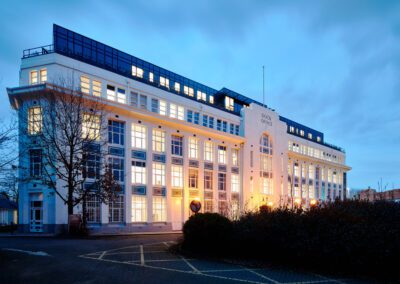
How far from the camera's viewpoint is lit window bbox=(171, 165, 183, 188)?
41.2 meters

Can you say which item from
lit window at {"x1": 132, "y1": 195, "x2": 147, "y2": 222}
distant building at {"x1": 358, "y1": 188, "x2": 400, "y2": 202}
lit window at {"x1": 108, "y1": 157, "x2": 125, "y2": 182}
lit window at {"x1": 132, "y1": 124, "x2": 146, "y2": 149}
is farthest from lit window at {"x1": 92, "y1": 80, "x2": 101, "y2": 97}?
distant building at {"x1": 358, "y1": 188, "x2": 400, "y2": 202}

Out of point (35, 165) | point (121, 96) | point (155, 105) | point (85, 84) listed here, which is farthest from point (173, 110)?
point (35, 165)

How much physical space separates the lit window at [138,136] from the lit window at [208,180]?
10724 mm

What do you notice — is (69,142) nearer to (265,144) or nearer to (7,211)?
(7,211)

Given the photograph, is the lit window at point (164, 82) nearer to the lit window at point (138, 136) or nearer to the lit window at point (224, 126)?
the lit window at point (138, 136)

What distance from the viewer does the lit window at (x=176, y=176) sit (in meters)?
41.2

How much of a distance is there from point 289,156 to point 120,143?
3784cm

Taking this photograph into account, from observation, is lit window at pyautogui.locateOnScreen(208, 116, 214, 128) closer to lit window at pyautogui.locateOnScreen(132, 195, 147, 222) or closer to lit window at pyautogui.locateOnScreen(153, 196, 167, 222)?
lit window at pyautogui.locateOnScreen(153, 196, 167, 222)

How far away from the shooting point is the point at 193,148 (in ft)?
144

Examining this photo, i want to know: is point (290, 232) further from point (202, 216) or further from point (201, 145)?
point (201, 145)

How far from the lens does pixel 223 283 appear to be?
374 inches

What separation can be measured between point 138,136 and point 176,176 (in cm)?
718

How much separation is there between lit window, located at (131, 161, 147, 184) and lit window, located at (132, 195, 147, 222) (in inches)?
65.6

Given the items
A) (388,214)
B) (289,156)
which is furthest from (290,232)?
(289,156)
